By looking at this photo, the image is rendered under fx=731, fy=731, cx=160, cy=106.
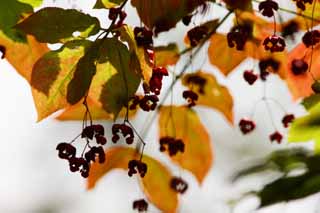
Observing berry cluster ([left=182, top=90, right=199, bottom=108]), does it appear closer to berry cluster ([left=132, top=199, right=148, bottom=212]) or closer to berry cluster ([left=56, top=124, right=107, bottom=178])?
berry cluster ([left=132, top=199, right=148, bottom=212])

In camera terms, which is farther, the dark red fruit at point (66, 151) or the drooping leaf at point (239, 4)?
the drooping leaf at point (239, 4)

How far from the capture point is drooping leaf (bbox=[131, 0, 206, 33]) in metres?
0.97

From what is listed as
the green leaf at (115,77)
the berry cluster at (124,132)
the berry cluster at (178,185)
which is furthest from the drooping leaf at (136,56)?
the berry cluster at (178,185)

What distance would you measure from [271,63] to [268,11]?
25 cm

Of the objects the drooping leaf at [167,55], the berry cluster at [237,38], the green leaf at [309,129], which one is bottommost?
the drooping leaf at [167,55]

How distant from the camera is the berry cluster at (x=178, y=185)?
1.37 m

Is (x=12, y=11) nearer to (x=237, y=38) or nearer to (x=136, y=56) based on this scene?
A: (x=136, y=56)

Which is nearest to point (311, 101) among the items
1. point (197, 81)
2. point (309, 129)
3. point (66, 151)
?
point (309, 129)

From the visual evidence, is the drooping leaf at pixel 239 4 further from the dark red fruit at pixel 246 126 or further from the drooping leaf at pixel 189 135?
the dark red fruit at pixel 246 126

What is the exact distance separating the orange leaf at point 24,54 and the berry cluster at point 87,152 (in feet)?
0.36

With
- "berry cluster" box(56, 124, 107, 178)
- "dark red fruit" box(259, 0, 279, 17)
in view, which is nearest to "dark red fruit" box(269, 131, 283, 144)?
"dark red fruit" box(259, 0, 279, 17)

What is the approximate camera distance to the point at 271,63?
129cm

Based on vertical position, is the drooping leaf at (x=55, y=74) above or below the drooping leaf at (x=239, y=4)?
below

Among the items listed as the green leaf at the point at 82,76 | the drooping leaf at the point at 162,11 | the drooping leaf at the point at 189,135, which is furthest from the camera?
the drooping leaf at the point at 189,135
